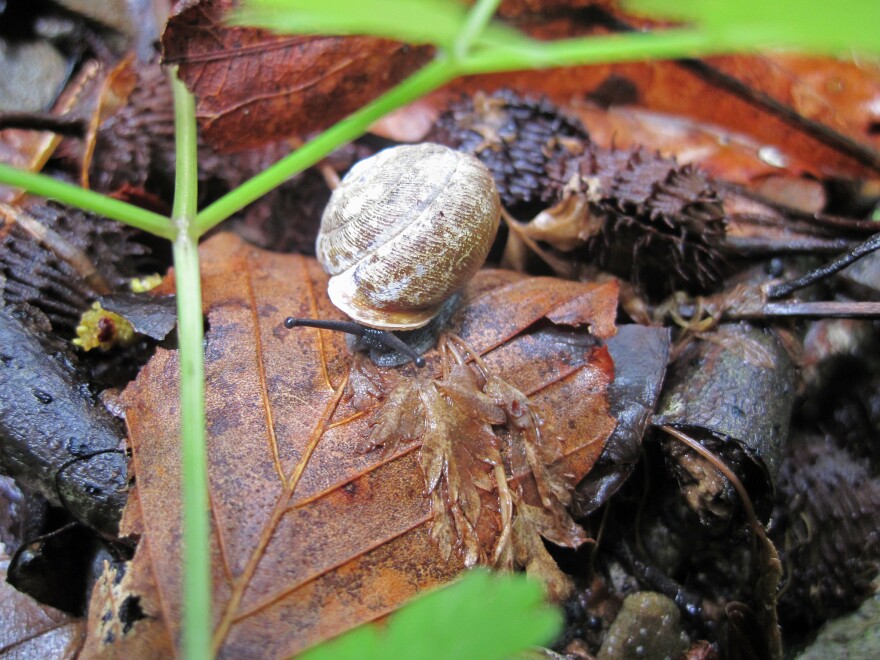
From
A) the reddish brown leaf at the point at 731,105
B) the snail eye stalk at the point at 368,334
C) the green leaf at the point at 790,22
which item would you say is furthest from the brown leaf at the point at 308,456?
the reddish brown leaf at the point at 731,105

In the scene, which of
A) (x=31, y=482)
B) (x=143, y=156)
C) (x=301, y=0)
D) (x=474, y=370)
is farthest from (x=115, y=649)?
(x=143, y=156)

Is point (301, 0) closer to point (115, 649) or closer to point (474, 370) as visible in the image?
point (474, 370)

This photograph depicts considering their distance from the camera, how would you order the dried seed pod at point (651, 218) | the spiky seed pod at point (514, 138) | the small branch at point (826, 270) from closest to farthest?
the small branch at point (826, 270)
the dried seed pod at point (651, 218)
the spiky seed pod at point (514, 138)

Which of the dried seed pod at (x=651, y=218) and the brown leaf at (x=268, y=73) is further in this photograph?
the dried seed pod at (x=651, y=218)

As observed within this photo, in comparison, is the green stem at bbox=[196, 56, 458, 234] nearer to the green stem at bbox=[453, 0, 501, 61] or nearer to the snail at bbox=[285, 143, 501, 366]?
the green stem at bbox=[453, 0, 501, 61]

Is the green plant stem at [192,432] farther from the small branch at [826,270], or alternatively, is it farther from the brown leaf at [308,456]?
the small branch at [826,270]

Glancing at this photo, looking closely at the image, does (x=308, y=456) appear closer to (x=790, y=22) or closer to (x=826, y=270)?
(x=790, y=22)

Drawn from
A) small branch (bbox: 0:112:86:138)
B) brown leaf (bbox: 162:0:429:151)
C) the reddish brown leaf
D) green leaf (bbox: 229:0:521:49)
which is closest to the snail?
brown leaf (bbox: 162:0:429:151)
